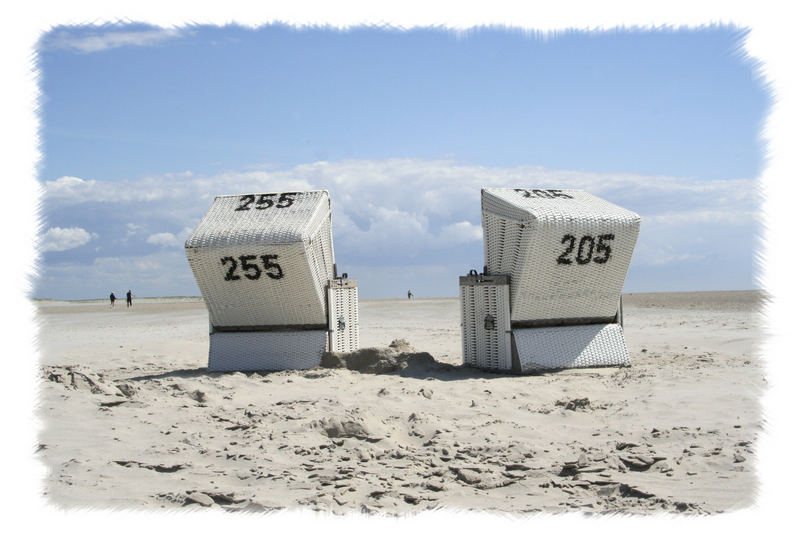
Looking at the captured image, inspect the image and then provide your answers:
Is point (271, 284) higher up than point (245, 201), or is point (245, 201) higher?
point (245, 201)

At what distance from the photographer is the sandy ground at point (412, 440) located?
513 centimetres

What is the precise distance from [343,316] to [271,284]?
4.95ft

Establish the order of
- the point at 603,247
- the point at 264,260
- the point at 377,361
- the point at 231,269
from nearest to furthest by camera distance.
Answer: the point at 603,247 → the point at 264,260 → the point at 231,269 → the point at 377,361

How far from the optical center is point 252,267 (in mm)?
11289

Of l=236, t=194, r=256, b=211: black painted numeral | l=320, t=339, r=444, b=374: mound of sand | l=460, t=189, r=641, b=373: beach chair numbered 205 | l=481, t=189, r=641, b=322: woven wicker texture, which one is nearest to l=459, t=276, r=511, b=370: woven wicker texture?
l=460, t=189, r=641, b=373: beach chair numbered 205

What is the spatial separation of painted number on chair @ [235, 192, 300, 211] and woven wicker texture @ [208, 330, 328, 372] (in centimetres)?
218

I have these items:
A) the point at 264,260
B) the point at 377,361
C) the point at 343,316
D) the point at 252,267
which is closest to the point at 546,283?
the point at 377,361

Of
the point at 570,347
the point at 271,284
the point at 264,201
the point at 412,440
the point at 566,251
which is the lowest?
the point at 412,440

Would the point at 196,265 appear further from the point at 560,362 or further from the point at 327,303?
the point at 560,362

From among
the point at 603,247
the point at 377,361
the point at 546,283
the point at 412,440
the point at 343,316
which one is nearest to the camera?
the point at 412,440

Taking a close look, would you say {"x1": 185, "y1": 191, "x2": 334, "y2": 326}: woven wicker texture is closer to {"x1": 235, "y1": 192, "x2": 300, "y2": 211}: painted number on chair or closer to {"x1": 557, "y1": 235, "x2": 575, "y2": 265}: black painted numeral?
{"x1": 235, "y1": 192, "x2": 300, "y2": 211}: painted number on chair

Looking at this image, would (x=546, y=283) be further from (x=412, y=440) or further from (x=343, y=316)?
(x=412, y=440)

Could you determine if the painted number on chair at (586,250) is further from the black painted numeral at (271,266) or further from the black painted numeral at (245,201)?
the black painted numeral at (245,201)

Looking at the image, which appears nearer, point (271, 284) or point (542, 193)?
point (271, 284)
